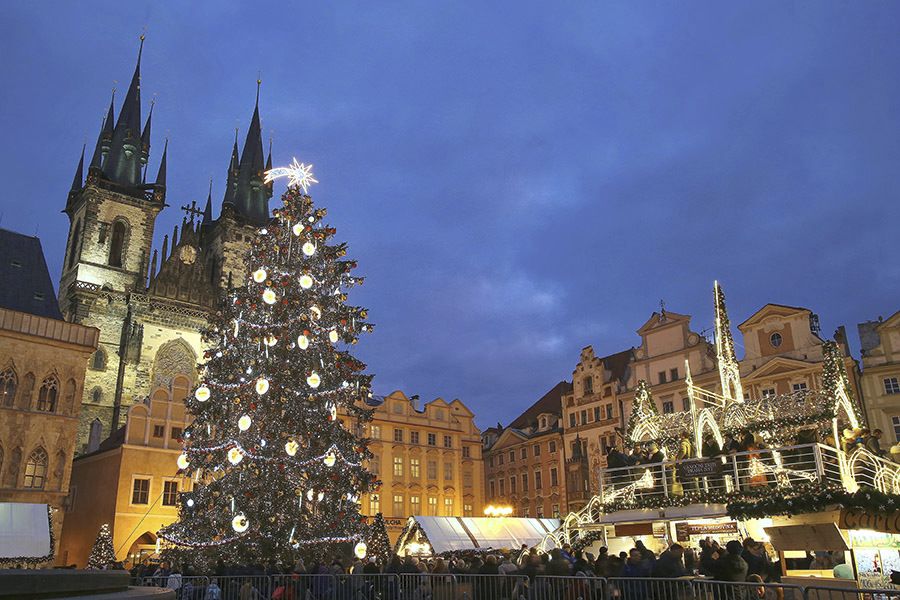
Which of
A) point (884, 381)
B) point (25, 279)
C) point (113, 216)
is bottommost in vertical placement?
point (884, 381)

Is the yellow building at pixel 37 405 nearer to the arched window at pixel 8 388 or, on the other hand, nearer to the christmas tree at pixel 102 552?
the arched window at pixel 8 388

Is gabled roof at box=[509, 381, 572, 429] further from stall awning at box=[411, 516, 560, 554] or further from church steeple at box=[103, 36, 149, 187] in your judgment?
church steeple at box=[103, 36, 149, 187]

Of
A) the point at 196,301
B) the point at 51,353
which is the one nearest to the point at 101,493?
the point at 51,353

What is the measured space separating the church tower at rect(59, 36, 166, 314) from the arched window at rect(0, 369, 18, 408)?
2069cm

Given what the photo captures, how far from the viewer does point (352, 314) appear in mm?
19234

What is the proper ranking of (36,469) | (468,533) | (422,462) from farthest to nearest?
(422,462), (36,469), (468,533)

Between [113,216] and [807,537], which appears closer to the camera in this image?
[807,537]

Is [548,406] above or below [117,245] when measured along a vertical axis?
below

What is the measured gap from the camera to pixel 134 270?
167 feet

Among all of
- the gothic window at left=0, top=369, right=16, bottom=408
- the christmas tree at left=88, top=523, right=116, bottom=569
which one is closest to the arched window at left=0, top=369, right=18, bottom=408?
the gothic window at left=0, top=369, right=16, bottom=408

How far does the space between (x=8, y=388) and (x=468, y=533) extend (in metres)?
18.3

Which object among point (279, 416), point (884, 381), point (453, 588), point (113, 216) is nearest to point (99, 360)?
point (113, 216)

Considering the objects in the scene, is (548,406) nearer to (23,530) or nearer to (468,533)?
Result: (468,533)

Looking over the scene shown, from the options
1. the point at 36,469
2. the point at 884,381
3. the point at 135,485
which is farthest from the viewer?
the point at 884,381
